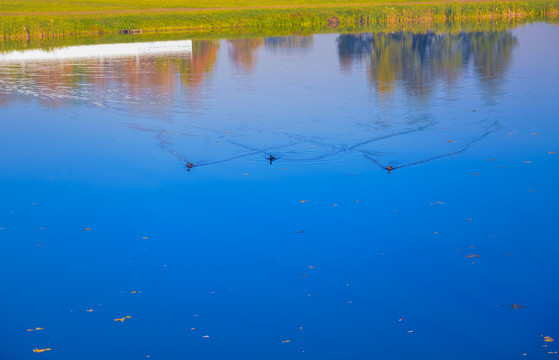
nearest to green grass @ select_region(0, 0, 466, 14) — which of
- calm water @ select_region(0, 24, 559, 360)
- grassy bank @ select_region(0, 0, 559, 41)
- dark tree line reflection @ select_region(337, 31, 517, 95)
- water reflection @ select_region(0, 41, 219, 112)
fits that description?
grassy bank @ select_region(0, 0, 559, 41)

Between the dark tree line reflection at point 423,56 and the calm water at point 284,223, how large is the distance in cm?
88

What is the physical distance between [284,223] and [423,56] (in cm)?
1633

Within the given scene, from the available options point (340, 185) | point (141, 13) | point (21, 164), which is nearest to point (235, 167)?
point (340, 185)

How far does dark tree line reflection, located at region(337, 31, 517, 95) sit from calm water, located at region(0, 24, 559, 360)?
34.8 inches

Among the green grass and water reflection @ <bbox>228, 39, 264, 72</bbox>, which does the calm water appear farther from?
the green grass

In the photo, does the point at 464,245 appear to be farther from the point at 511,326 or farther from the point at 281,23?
the point at 281,23

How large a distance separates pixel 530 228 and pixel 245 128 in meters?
6.35

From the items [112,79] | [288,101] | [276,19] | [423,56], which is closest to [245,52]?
[423,56]

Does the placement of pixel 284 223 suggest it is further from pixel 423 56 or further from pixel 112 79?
pixel 423 56

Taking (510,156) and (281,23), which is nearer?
(510,156)

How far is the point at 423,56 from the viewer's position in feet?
76.7

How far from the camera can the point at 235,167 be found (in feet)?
35.3

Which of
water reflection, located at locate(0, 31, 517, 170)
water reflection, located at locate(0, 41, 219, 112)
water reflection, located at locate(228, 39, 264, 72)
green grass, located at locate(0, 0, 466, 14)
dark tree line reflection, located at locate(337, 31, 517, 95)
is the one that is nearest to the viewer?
water reflection, located at locate(0, 31, 517, 170)

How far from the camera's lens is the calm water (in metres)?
5.93
